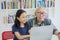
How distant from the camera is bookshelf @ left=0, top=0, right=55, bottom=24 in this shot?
2.13m

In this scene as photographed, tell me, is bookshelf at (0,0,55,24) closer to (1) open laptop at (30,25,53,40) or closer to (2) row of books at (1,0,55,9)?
(2) row of books at (1,0,55,9)

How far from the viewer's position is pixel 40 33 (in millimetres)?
1367

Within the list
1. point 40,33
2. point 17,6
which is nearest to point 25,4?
point 17,6

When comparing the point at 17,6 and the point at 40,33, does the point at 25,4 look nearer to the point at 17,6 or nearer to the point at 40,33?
the point at 17,6

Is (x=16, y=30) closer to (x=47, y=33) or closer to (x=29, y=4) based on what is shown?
(x=47, y=33)

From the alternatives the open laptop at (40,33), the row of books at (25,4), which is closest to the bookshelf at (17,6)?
the row of books at (25,4)

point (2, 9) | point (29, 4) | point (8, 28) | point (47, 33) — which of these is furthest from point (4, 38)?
point (47, 33)

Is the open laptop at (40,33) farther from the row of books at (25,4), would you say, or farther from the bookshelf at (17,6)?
the row of books at (25,4)

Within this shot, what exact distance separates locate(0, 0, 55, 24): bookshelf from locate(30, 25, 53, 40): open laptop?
799 millimetres

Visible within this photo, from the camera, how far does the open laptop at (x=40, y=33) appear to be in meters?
1.33

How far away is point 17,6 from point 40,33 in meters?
0.94

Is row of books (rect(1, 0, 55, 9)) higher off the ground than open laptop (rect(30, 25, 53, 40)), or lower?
higher

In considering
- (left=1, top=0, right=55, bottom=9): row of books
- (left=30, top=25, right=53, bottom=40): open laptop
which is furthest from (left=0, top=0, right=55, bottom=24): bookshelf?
(left=30, top=25, right=53, bottom=40): open laptop

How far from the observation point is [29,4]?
225 centimetres
